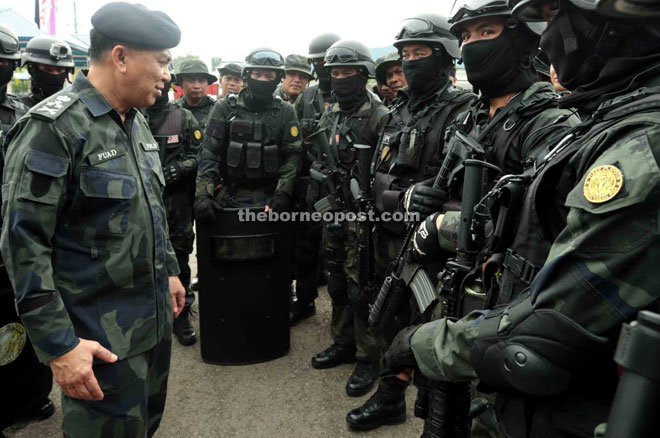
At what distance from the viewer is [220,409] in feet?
10.4

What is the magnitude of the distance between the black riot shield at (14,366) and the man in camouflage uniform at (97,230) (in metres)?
0.82

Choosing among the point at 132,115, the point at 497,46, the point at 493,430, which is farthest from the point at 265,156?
the point at 493,430

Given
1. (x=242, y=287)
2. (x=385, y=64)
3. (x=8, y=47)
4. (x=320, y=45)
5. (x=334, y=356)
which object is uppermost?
(x=320, y=45)

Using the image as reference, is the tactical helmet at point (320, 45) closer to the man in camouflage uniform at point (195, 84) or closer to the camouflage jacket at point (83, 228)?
the man in camouflage uniform at point (195, 84)

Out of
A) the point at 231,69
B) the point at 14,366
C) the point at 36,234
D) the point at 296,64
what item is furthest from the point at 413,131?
the point at 231,69

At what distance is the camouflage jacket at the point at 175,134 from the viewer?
14.5ft

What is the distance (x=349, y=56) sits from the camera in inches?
148

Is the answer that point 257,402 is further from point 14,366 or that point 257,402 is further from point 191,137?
point 191,137

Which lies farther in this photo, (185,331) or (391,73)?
(391,73)

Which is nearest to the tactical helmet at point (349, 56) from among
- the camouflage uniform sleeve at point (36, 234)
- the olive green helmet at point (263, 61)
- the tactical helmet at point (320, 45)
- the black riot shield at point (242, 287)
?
the olive green helmet at point (263, 61)

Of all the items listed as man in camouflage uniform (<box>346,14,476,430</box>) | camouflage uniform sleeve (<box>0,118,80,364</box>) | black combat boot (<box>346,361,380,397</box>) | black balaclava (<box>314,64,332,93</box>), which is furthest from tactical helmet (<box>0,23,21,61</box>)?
black combat boot (<box>346,361,380,397</box>)

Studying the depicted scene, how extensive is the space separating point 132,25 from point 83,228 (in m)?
0.81

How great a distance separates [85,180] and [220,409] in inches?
81.1

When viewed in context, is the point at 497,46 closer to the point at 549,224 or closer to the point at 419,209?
the point at 419,209
